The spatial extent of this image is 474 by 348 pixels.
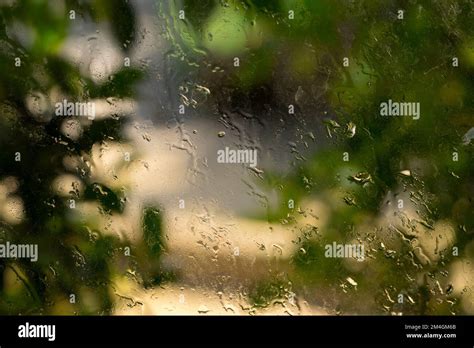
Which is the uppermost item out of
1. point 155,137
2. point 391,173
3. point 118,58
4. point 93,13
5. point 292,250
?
point 93,13

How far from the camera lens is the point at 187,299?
1.10m

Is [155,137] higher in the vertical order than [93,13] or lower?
lower

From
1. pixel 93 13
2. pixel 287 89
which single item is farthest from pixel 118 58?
pixel 287 89

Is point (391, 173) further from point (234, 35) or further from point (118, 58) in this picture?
point (118, 58)

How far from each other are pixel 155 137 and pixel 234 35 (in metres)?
0.31

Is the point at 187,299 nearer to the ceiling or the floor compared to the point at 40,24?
nearer to the floor

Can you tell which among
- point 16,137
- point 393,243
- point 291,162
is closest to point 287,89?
point 291,162

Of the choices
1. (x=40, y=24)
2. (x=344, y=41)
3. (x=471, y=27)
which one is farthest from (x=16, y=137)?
(x=471, y=27)

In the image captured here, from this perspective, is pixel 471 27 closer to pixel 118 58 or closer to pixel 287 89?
pixel 287 89

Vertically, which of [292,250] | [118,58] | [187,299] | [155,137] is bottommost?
[187,299]

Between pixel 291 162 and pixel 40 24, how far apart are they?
695 millimetres

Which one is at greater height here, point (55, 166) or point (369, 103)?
point (369, 103)

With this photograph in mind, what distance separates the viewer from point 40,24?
1.11 m

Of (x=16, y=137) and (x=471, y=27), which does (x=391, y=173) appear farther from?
(x=16, y=137)
